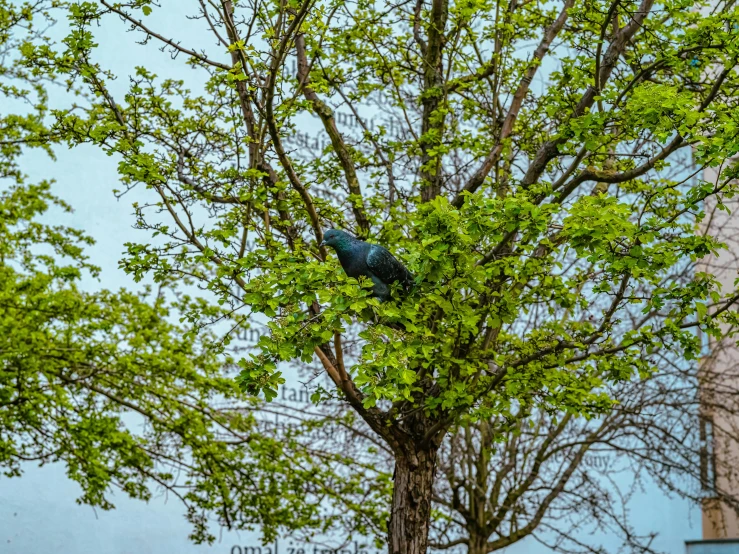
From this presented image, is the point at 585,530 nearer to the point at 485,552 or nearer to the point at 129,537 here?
the point at 485,552

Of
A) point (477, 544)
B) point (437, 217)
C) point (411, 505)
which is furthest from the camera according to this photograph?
point (477, 544)

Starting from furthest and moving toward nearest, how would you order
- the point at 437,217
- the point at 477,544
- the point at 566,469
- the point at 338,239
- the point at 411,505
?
the point at 566,469 < the point at 477,544 < the point at 411,505 < the point at 338,239 < the point at 437,217

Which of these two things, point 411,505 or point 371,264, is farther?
point 411,505

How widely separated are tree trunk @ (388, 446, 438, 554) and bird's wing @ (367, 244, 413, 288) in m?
1.60

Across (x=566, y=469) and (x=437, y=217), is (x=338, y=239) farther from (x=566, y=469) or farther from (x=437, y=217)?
(x=566, y=469)

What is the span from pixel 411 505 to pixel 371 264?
1.86 meters

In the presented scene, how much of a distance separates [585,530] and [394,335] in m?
6.97

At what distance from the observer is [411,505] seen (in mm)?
5238

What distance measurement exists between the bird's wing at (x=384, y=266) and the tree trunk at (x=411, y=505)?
1597mm

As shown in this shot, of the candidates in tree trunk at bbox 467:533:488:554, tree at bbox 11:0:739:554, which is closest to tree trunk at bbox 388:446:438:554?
tree at bbox 11:0:739:554

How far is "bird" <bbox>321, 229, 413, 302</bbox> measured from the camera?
13.0ft

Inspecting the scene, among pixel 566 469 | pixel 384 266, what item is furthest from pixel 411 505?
pixel 566 469

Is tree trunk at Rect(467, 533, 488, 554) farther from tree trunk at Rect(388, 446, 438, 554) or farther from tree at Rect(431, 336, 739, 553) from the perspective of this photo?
tree trunk at Rect(388, 446, 438, 554)

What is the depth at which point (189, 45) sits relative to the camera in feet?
27.8
